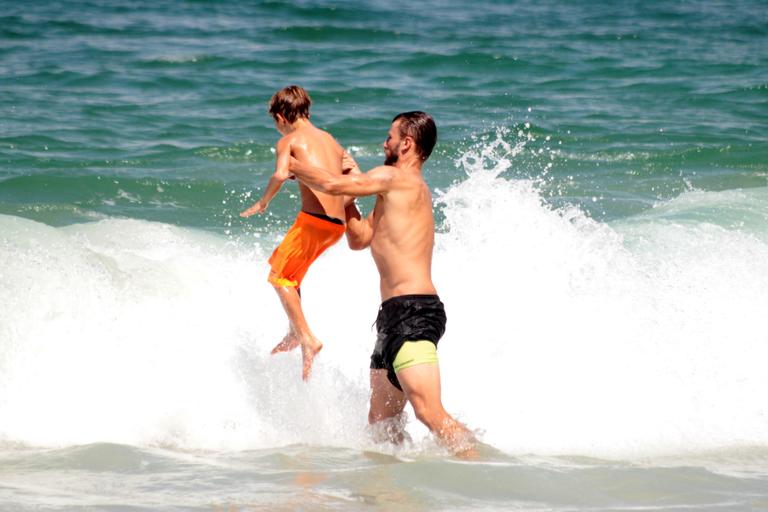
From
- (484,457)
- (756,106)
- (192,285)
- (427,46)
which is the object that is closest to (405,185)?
(484,457)

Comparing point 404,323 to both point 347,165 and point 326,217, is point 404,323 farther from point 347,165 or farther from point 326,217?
point 347,165

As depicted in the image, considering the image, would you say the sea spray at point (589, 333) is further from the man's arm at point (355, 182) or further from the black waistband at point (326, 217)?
the man's arm at point (355, 182)

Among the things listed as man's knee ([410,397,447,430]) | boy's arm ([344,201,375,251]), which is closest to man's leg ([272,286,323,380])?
boy's arm ([344,201,375,251])

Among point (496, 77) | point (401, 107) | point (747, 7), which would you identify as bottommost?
point (401, 107)

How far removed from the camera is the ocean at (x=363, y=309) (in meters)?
5.38

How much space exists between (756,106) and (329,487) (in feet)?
41.6

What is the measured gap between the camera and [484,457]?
5.57m

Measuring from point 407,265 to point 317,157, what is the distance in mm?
839

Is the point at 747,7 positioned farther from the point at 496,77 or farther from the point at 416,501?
the point at 416,501

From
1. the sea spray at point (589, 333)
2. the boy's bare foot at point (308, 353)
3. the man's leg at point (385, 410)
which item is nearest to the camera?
the man's leg at point (385, 410)

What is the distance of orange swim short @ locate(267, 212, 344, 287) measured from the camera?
605 centimetres

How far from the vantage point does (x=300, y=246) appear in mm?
6062

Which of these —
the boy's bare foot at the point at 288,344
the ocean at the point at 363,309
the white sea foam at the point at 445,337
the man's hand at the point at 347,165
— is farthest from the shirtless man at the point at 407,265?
the boy's bare foot at the point at 288,344

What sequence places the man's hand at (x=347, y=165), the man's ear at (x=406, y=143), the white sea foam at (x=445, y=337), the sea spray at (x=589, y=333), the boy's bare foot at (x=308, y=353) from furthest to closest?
the sea spray at (x=589, y=333), the white sea foam at (x=445, y=337), the boy's bare foot at (x=308, y=353), the man's hand at (x=347, y=165), the man's ear at (x=406, y=143)
